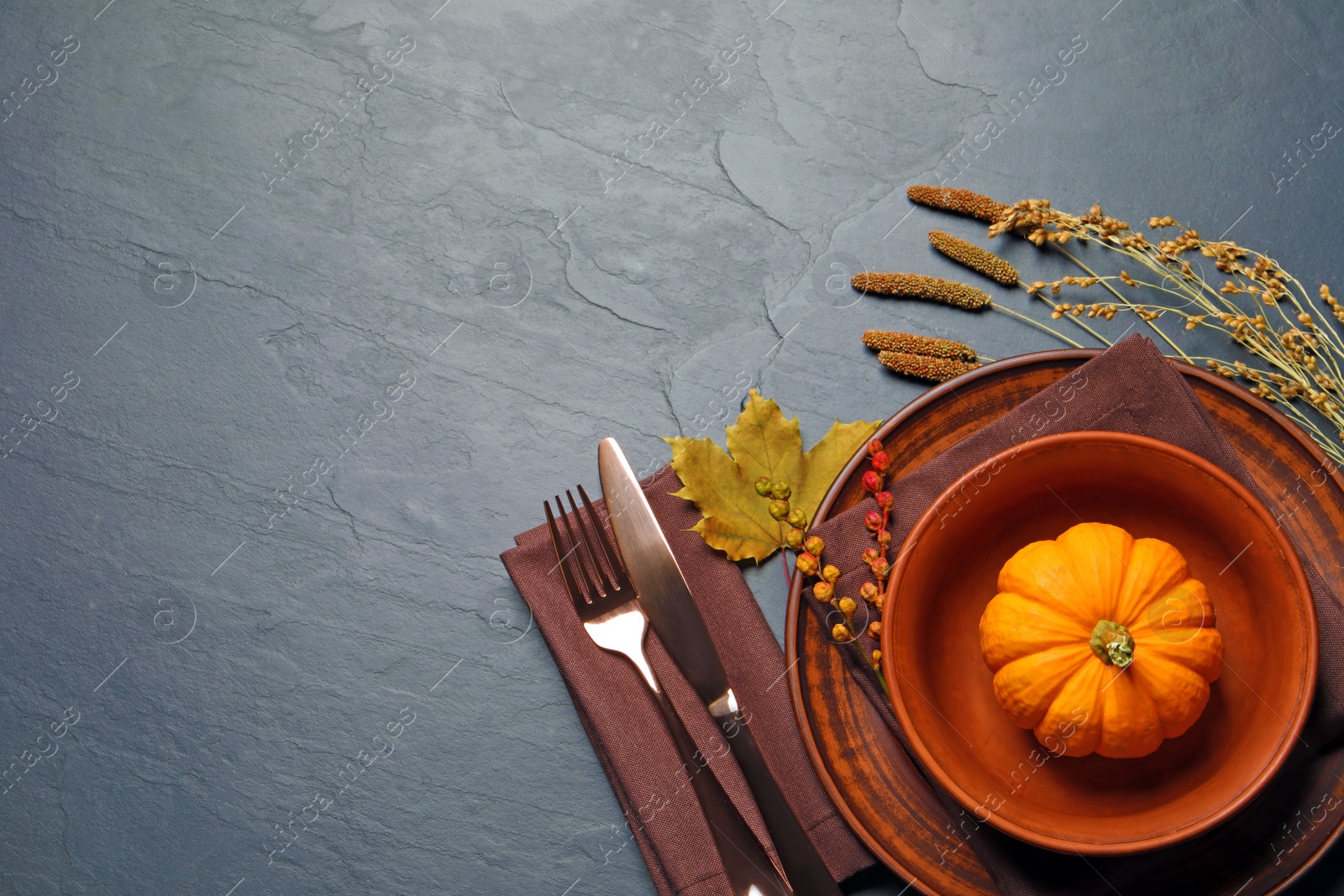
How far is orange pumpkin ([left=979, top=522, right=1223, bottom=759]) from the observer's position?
107 cm

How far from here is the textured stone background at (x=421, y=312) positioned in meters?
1.61

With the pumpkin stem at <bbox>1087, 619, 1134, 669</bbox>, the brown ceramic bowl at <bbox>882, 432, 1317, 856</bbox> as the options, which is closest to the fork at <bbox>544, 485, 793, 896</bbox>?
the brown ceramic bowl at <bbox>882, 432, 1317, 856</bbox>

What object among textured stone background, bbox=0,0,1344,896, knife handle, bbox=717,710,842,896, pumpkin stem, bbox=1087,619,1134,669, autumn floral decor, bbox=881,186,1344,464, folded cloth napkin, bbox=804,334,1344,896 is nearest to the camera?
pumpkin stem, bbox=1087,619,1134,669

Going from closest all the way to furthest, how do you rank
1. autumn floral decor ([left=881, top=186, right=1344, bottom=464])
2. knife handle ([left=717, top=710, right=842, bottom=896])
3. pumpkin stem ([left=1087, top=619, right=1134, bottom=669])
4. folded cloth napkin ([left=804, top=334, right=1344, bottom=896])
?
pumpkin stem ([left=1087, top=619, right=1134, bottom=669]) < folded cloth napkin ([left=804, top=334, right=1344, bottom=896]) < knife handle ([left=717, top=710, right=842, bottom=896]) < autumn floral decor ([left=881, top=186, right=1344, bottom=464])

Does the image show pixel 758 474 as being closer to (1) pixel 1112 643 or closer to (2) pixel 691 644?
(2) pixel 691 644

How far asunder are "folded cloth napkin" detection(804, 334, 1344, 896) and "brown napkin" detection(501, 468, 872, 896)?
0.67 feet

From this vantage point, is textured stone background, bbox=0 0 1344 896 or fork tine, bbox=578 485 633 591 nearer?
fork tine, bbox=578 485 633 591

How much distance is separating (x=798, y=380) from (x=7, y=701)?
1634 millimetres

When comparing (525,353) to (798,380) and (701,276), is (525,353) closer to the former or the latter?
(701,276)

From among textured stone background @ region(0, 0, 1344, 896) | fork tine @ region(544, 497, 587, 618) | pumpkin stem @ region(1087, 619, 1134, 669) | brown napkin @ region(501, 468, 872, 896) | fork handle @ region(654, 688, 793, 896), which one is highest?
textured stone background @ region(0, 0, 1344, 896)

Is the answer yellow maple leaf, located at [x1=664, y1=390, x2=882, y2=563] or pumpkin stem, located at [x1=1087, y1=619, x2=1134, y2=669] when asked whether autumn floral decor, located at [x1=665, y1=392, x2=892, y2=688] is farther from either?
pumpkin stem, located at [x1=1087, y1=619, x2=1134, y2=669]

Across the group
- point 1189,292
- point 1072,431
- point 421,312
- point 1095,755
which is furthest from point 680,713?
point 1189,292

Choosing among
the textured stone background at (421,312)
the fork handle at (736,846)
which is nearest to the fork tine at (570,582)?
the textured stone background at (421,312)

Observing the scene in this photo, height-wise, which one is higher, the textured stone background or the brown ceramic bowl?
the textured stone background
